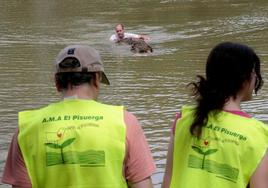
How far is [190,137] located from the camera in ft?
9.67

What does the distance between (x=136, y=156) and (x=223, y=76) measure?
51 centimetres

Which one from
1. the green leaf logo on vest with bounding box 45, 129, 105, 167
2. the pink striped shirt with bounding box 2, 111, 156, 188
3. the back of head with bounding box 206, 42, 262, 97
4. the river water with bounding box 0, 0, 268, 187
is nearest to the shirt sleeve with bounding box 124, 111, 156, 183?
the pink striped shirt with bounding box 2, 111, 156, 188

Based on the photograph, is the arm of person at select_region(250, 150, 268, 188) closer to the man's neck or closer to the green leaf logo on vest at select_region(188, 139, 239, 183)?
the green leaf logo on vest at select_region(188, 139, 239, 183)

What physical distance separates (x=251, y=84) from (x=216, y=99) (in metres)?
0.16

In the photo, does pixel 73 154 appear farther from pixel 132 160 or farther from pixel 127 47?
pixel 127 47

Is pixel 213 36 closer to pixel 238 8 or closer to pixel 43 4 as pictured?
pixel 238 8

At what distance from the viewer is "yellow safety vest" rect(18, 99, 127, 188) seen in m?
2.76

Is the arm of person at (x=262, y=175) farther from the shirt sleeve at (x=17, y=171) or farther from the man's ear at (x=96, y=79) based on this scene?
the shirt sleeve at (x=17, y=171)

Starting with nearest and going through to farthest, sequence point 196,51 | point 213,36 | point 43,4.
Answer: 1. point 196,51
2. point 213,36
3. point 43,4

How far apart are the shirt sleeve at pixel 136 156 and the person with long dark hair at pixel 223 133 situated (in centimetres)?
23

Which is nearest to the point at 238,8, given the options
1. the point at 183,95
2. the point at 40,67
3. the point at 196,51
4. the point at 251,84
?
the point at 196,51

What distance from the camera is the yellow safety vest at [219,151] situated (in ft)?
9.20

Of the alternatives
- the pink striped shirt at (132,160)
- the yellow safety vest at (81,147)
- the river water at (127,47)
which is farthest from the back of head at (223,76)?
the river water at (127,47)

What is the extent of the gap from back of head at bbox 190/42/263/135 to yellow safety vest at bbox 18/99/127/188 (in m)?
0.37
